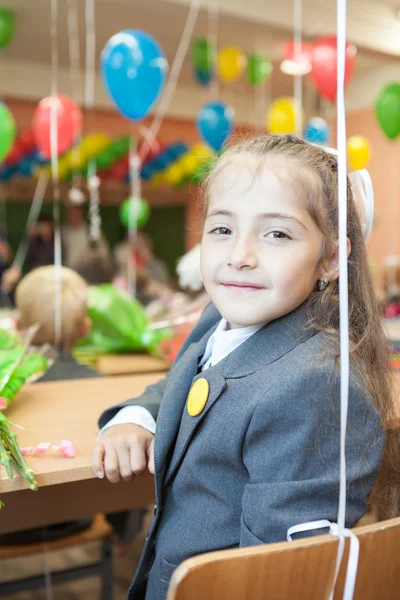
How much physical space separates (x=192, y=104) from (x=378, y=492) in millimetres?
7413

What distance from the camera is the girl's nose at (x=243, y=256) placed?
790 mm

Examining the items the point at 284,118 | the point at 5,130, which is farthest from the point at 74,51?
the point at 5,130

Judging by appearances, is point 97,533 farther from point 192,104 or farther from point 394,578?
point 192,104

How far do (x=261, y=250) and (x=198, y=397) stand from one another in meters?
0.21

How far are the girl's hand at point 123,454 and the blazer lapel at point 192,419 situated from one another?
0.04m

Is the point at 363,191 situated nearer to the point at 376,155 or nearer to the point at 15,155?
the point at 15,155

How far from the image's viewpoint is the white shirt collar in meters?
0.88

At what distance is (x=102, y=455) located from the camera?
0.90 m

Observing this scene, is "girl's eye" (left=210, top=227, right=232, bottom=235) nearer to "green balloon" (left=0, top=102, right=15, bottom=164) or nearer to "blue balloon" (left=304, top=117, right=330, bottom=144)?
"blue balloon" (left=304, top=117, right=330, bottom=144)

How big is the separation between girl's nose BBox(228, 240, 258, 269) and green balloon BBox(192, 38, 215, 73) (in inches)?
175

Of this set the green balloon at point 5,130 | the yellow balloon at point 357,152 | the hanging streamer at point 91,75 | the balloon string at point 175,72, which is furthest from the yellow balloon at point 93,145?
the green balloon at point 5,130

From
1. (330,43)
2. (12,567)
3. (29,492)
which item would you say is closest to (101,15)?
(330,43)

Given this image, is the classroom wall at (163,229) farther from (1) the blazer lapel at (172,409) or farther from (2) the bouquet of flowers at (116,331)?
(1) the blazer lapel at (172,409)

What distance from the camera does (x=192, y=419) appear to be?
83 centimetres
